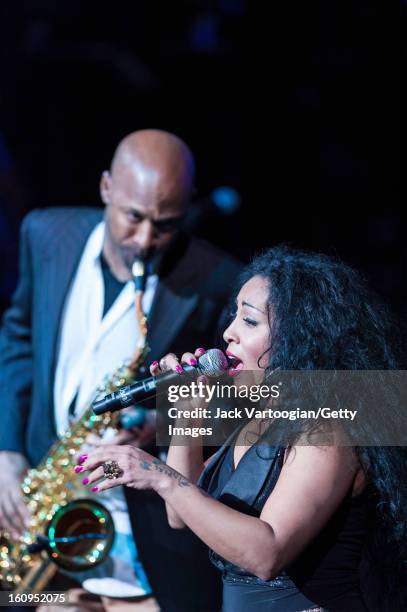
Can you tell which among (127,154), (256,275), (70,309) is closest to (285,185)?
(127,154)

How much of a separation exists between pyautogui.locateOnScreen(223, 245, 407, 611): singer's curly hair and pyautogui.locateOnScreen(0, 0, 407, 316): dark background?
5.01 ft

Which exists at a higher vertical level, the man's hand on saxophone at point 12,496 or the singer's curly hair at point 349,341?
the singer's curly hair at point 349,341

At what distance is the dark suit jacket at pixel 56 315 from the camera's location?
11.3ft

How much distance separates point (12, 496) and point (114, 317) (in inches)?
36.0

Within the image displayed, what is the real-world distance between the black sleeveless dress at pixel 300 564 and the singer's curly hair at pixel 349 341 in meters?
0.10

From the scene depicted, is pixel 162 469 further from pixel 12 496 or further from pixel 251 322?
pixel 12 496

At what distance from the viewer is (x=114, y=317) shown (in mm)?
3533

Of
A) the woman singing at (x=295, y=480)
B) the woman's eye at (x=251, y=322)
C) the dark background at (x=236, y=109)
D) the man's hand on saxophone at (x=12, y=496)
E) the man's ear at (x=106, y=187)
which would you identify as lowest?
the man's hand on saxophone at (x=12, y=496)

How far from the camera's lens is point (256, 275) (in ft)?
8.30

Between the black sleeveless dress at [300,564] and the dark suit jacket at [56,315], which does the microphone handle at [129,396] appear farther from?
the dark suit jacket at [56,315]

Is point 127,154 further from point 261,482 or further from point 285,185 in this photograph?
point 261,482

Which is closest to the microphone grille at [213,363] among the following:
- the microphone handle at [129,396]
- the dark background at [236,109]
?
the microphone handle at [129,396]

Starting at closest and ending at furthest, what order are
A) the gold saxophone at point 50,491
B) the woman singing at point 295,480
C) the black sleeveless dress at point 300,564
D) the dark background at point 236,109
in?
the woman singing at point 295,480, the black sleeveless dress at point 300,564, the gold saxophone at point 50,491, the dark background at point 236,109

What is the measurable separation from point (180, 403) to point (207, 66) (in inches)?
102
